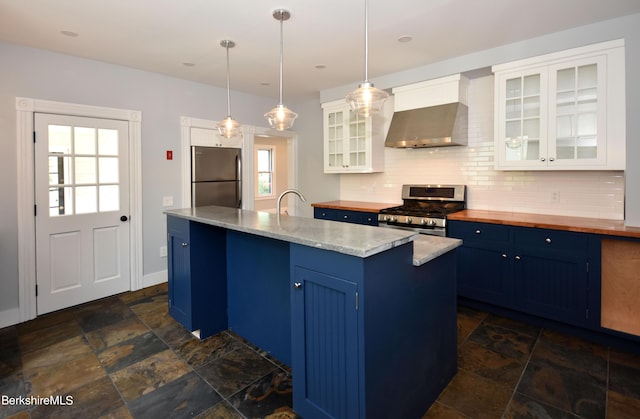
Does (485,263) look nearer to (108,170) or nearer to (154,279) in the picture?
(154,279)

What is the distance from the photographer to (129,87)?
3.82m

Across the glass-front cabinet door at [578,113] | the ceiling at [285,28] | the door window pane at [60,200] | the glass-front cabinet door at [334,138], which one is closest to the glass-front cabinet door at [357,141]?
the glass-front cabinet door at [334,138]

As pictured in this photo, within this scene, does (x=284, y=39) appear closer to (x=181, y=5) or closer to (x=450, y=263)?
(x=181, y=5)

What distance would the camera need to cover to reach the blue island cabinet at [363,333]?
1.53m

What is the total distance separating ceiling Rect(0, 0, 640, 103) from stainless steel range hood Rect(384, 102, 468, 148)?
1.74ft

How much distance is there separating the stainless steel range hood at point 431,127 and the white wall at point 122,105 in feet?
7.49

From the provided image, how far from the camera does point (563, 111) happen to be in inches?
116

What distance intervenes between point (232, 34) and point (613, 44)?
3.14 metres

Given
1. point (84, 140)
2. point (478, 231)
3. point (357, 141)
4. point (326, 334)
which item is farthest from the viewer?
point (357, 141)

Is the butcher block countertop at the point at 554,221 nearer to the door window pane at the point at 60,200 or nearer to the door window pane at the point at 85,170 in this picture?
the door window pane at the point at 85,170

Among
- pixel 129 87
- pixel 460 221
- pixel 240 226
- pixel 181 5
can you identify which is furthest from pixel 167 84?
pixel 460 221

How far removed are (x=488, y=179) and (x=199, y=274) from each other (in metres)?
3.13

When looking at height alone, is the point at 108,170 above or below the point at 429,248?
above

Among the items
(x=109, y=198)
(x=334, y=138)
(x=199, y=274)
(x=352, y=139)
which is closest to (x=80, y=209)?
(x=109, y=198)
